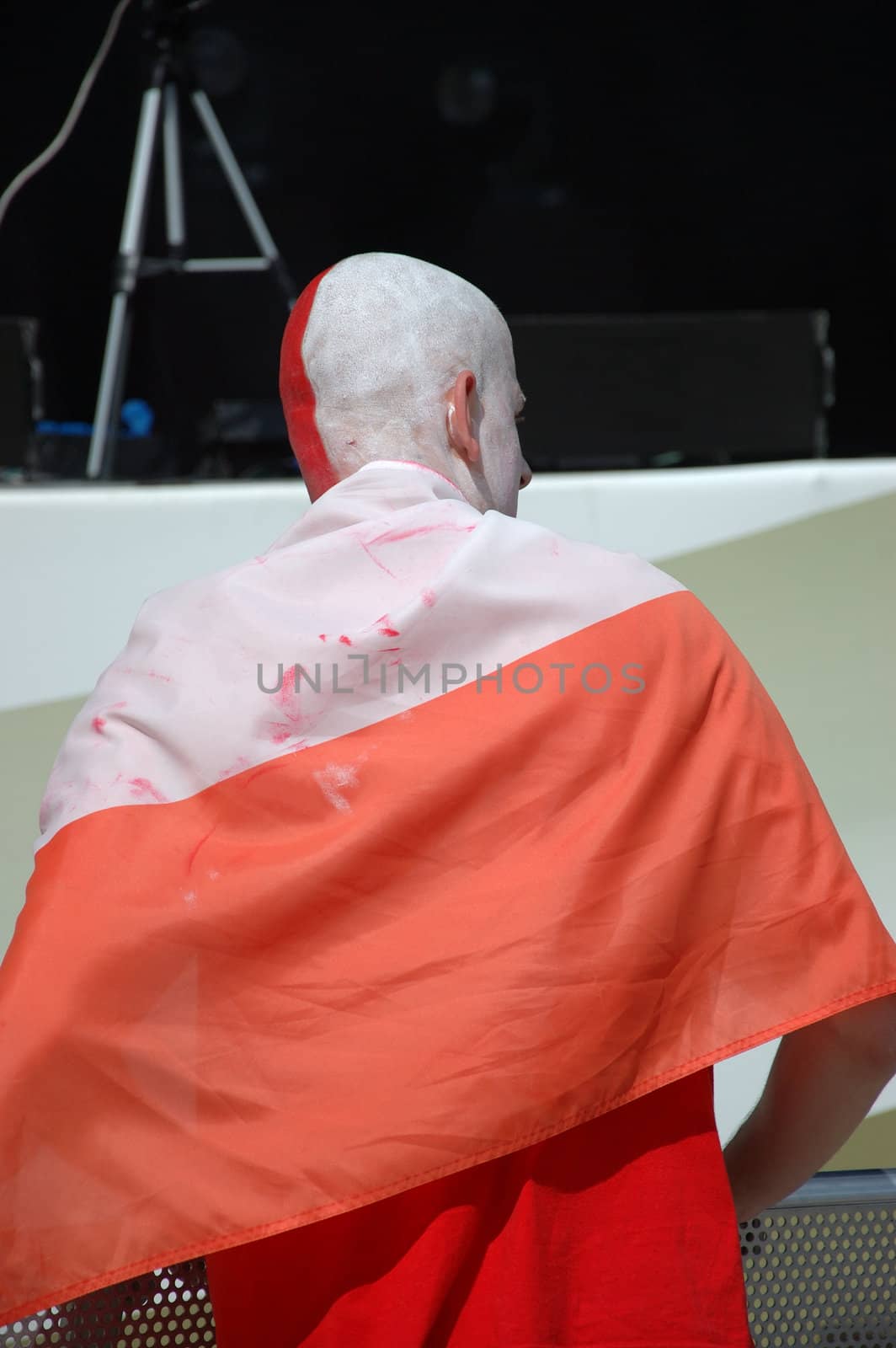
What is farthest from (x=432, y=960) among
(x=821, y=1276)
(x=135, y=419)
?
(x=135, y=419)

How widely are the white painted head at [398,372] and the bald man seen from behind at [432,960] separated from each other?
0.08 metres

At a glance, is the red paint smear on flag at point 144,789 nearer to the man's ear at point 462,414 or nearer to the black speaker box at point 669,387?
the man's ear at point 462,414

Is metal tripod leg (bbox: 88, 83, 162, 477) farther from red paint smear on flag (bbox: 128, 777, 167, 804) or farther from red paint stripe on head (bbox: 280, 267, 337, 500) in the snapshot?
red paint smear on flag (bbox: 128, 777, 167, 804)

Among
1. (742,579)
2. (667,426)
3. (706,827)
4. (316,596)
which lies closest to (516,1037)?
(706,827)

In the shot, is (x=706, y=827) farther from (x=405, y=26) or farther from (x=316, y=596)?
(x=405, y=26)

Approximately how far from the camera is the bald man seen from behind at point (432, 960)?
2.54ft

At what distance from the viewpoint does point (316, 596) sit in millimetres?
851

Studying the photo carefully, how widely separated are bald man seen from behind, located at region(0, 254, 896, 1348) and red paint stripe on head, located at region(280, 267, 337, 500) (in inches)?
4.4

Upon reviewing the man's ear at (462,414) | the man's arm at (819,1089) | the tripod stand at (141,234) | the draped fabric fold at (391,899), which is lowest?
the man's arm at (819,1089)

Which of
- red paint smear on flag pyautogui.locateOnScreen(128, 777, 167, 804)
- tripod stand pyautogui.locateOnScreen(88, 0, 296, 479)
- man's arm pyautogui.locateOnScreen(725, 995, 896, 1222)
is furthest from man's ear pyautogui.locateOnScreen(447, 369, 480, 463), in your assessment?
tripod stand pyautogui.locateOnScreen(88, 0, 296, 479)

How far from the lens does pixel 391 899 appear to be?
0.80 metres

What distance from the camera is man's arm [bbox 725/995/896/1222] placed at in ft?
2.75

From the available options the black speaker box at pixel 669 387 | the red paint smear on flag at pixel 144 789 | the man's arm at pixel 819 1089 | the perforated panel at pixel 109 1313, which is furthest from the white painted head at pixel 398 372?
the black speaker box at pixel 669 387

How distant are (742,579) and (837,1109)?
2.65 feet
